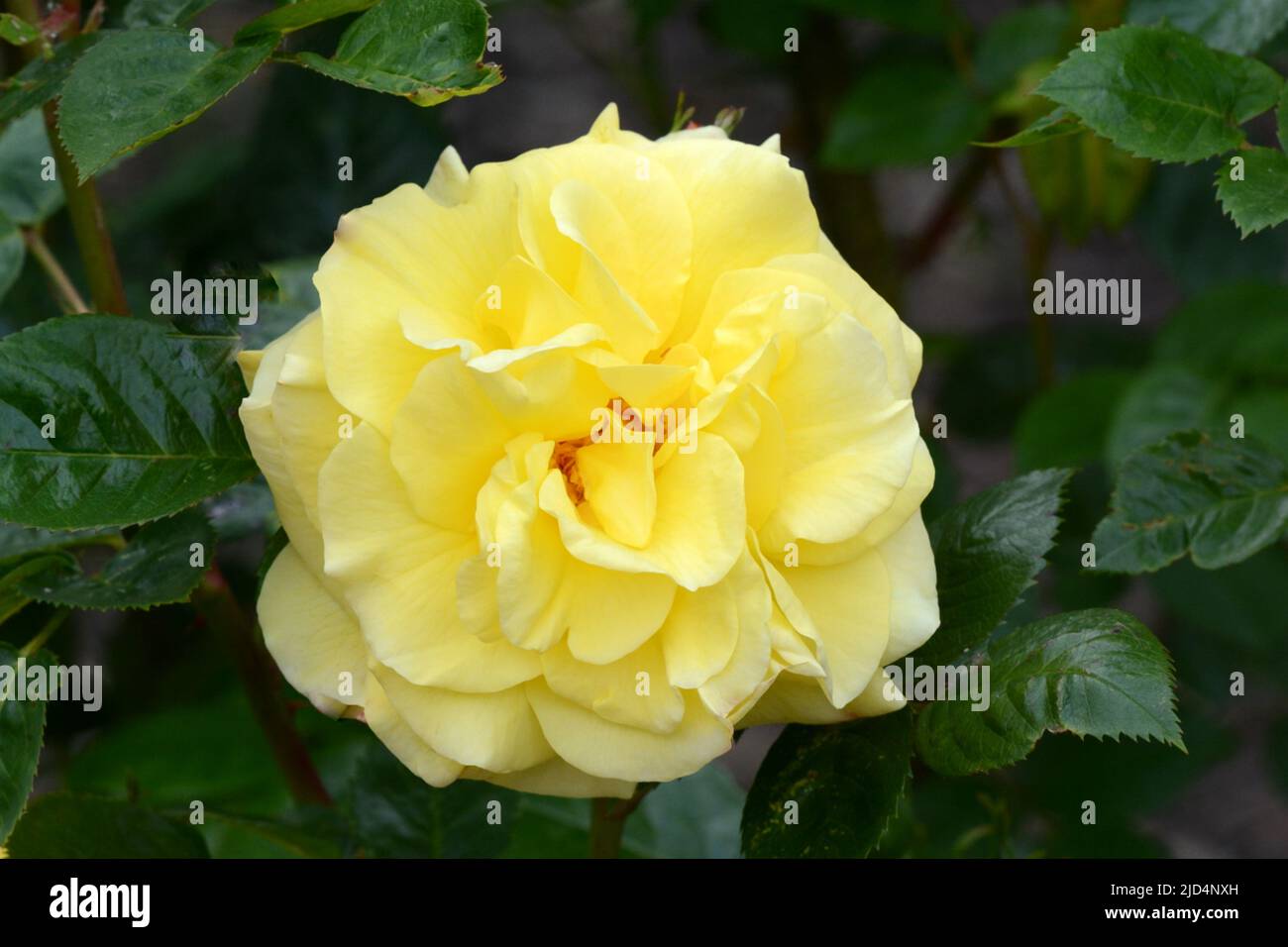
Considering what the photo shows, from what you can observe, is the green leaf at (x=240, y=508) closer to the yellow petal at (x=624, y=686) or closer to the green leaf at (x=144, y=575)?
the green leaf at (x=144, y=575)

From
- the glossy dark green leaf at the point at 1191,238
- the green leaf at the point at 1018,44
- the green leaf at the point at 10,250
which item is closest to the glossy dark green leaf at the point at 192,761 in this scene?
the green leaf at the point at 10,250

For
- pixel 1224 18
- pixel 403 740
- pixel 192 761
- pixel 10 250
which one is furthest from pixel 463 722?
pixel 192 761

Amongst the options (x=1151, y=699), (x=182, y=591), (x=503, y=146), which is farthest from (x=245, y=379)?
(x=503, y=146)

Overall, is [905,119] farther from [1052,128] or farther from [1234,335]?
[1052,128]

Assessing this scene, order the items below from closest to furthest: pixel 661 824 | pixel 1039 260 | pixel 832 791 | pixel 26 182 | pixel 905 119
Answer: pixel 832 791 < pixel 26 182 < pixel 661 824 < pixel 905 119 < pixel 1039 260

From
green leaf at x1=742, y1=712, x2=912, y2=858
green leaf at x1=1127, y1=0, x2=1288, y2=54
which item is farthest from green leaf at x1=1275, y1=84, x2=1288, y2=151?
green leaf at x1=742, y1=712, x2=912, y2=858

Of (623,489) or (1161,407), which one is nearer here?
(623,489)

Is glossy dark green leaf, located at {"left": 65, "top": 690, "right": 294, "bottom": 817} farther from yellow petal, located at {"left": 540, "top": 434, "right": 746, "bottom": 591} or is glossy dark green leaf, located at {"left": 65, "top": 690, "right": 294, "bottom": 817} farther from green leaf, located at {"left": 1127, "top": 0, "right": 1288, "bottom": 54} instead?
green leaf, located at {"left": 1127, "top": 0, "right": 1288, "bottom": 54}
